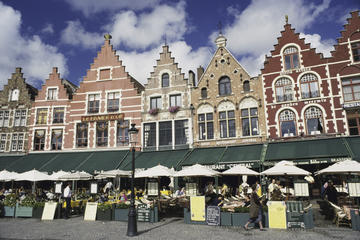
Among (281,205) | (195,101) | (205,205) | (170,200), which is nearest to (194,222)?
(205,205)

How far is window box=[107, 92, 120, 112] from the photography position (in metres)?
24.5

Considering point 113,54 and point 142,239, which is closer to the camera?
point 142,239

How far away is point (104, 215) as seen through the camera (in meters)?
13.8

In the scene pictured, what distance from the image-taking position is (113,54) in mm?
25828

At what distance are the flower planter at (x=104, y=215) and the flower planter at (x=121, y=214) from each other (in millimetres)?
268

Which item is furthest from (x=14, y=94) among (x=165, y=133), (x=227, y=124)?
(x=227, y=124)

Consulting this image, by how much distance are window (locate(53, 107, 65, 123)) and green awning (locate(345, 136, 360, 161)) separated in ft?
75.3

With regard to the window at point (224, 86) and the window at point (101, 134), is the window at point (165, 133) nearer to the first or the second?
the window at point (224, 86)

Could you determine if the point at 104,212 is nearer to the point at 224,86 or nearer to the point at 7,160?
the point at 224,86

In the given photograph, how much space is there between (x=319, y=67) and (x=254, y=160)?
820 centimetres

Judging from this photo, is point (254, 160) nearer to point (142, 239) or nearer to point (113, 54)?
point (142, 239)

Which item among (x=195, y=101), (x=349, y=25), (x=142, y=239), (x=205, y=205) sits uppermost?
(x=349, y=25)

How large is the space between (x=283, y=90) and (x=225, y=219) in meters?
12.0

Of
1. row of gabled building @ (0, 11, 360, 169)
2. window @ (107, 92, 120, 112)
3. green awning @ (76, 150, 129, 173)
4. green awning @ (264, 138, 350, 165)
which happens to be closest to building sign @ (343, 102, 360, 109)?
row of gabled building @ (0, 11, 360, 169)
